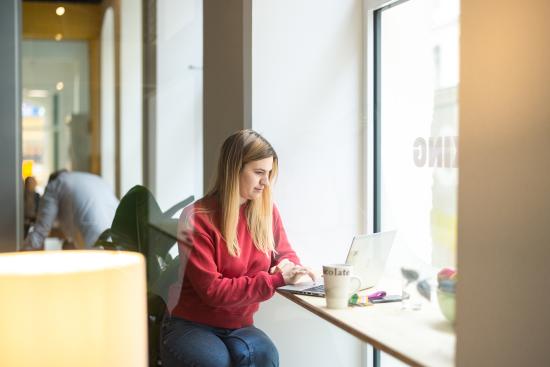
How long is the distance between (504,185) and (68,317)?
26.9 inches

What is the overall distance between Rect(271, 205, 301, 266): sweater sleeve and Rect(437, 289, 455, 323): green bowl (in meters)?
0.82

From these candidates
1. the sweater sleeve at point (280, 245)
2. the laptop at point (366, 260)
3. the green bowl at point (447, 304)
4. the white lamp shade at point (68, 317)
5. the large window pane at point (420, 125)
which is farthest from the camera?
the sweater sleeve at point (280, 245)

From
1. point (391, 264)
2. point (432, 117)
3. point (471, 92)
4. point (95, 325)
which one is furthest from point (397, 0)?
point (95, 325)

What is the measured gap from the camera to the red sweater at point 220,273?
1879mm

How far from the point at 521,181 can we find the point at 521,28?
0.23m

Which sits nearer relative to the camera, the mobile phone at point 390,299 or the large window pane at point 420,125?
the large window pane at point 420,125

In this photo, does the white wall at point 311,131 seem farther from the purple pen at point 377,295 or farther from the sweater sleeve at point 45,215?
the sweater sleeve at point 45,215

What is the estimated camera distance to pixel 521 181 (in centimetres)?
110

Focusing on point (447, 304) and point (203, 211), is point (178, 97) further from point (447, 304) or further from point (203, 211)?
point (447, 304)

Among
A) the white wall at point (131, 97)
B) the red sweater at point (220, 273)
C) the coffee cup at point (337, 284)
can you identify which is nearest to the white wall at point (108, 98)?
the white wall at point (131, 97)

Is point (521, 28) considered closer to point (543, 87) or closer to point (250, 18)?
point (543, 87)

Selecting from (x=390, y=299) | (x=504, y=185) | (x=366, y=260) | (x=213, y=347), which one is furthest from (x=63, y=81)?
(x=504, y=185)

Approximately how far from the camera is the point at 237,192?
2002 mm

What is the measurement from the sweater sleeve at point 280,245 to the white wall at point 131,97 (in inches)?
23.8
